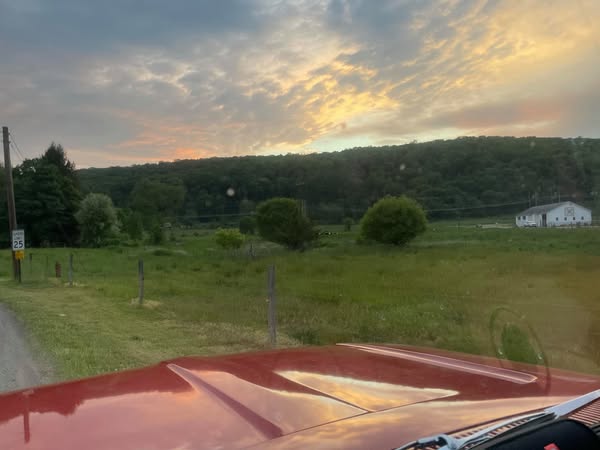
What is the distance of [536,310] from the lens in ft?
33.0

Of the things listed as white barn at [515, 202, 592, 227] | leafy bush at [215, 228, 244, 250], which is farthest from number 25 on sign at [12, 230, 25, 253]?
white barn at [515, 202, 592, 227]

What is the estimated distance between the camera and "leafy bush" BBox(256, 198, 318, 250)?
30.9m

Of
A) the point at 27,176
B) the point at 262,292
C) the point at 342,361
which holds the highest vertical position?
the point at 27,176

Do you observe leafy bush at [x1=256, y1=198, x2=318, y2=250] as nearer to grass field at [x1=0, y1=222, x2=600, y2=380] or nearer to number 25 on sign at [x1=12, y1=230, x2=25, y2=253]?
grass field at [x1=0, y1=222, x2=600, y2=380]

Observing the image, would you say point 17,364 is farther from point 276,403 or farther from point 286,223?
point 286,223

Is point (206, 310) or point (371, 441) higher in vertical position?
point (371, 441)

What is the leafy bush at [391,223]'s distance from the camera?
26094 millimetres

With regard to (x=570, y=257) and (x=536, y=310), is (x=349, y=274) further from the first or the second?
(x=536, y=310)

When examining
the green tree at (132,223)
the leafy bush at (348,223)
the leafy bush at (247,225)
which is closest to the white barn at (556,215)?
the leafy bush at (348,223)

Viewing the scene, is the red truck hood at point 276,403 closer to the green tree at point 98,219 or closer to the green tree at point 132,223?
the green tree at point 132,223

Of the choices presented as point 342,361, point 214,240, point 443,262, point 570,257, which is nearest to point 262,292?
point 443,262

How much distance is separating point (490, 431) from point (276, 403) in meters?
0.71

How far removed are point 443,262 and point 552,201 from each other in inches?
148

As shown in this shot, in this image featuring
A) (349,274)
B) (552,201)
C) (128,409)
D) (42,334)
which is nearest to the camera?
(128,409)
